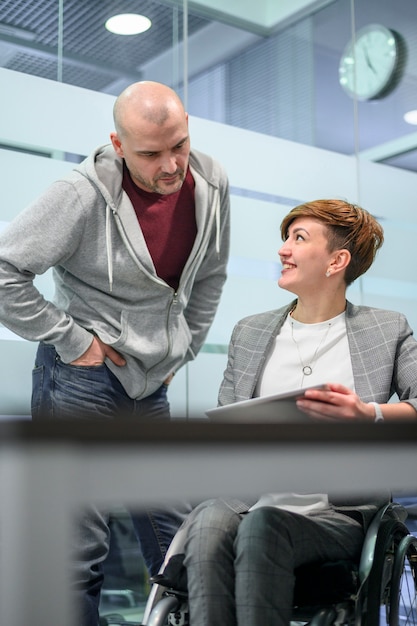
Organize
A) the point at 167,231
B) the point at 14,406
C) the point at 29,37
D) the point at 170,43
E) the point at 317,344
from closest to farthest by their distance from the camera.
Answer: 1. the point at 317,344
2. the point at 167,231
3. the point at 14,406
4. the point at 29,37
5. the point at 170,43

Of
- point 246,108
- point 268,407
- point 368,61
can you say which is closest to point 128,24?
point 246,108

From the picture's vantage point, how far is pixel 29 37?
3.06 meters

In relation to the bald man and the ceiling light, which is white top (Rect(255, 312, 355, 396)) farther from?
the ceiling light

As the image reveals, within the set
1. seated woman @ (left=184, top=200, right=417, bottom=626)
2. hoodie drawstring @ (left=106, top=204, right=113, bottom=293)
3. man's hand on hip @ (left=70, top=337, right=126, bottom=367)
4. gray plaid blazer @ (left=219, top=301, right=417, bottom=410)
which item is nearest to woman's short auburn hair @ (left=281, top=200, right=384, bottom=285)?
seated woman @ (left=184, top=200, right=417, bottom=626)

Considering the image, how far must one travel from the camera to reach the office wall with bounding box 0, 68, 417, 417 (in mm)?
2961

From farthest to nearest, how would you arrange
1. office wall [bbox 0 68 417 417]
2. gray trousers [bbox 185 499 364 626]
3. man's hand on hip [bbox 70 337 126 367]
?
office wall [bbox 0 68 417 417], man's hand on hip [bbox 70 337 126 367], gray trousers [bbox 185 499 364 626]

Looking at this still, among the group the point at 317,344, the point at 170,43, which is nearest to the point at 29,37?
the point at 170,43

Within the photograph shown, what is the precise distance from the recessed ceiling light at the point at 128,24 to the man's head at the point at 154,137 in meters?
1.37

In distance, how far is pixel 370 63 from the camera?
12.8 ft

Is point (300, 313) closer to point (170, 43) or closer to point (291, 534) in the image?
point (291, 534)

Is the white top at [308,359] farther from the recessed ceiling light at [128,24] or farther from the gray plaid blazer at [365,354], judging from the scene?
the recessed ceiling light at [128,24]

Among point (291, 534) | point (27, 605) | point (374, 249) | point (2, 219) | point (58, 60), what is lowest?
point (291, 534)

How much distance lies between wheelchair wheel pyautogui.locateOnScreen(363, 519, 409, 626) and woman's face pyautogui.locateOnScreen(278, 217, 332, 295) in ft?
2.10

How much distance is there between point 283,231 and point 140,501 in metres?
1.75
